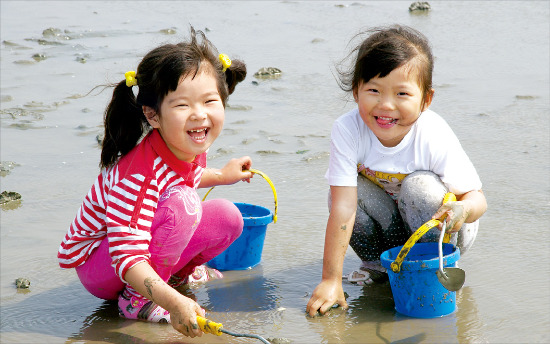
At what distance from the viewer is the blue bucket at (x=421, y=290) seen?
2.60 metres

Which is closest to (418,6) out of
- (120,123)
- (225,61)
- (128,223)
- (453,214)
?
(225,61)

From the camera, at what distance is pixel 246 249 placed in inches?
125

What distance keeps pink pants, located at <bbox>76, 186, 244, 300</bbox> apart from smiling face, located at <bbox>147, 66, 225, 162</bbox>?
0.61 ft

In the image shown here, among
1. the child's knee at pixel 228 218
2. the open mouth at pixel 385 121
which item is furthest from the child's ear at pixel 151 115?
the open mouth at pixel 385 121

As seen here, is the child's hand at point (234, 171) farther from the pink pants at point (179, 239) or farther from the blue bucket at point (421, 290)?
the blue bucket at point (421, 290)

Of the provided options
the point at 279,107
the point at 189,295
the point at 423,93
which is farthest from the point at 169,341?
the point at 279,107

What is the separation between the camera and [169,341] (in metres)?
2.61

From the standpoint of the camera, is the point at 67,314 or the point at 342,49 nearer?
the point at 67,314

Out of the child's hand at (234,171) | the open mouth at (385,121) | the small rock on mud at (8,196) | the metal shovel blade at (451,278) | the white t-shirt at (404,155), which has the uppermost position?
the open mouth at (385,121)

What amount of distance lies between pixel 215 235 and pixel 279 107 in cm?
242

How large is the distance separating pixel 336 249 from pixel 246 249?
1.56 ft

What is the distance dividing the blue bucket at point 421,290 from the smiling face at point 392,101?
1.63 ft

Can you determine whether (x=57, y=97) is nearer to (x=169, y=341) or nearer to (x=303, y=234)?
(x=303, y=234)

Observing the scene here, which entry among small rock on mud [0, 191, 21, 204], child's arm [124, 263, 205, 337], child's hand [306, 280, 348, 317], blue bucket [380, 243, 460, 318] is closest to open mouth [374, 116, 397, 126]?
blue bucket [380, 243, 460, 318]
